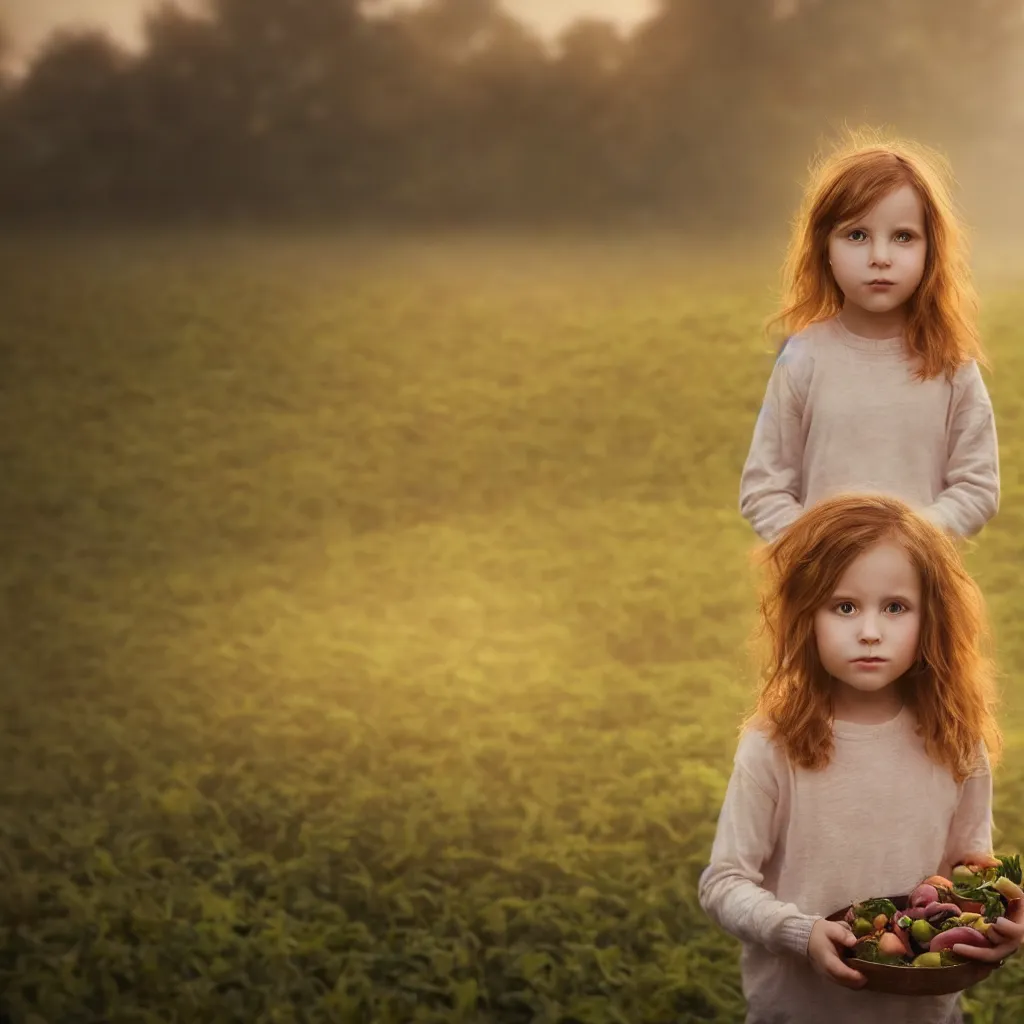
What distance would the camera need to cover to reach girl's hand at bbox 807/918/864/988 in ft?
7.80

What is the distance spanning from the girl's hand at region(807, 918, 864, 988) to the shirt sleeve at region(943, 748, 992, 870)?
296mm

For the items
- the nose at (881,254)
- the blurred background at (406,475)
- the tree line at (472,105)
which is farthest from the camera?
the tree line at (472,105)

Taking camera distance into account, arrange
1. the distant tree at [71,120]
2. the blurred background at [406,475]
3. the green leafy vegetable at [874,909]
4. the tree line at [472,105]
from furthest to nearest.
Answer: the distant tree at [71,120], the tree line at [472,105], the blurred background at [406,475], the green leafy vegetable at [874,909]

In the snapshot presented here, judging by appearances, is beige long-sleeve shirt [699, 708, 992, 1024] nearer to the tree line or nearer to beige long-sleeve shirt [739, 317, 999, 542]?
beige long-sleeve shirt [739, 317, 999, 542]

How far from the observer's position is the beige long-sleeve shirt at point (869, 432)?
120 inches

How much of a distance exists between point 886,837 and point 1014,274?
9.00 meters

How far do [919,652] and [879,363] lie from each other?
27.4 inches

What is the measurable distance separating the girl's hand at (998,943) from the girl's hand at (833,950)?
14 cm

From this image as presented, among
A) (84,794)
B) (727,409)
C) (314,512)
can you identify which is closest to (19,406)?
(314,512)

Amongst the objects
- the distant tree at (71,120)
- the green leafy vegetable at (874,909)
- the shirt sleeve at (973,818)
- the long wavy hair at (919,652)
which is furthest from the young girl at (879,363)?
the distant tree at (71,120)

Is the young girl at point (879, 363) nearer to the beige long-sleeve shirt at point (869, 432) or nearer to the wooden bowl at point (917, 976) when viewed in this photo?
the beige long-sleeve shirt at point (869, 432)

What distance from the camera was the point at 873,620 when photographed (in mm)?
2512

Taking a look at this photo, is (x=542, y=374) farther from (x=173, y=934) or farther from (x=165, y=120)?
(x=173, y=934)

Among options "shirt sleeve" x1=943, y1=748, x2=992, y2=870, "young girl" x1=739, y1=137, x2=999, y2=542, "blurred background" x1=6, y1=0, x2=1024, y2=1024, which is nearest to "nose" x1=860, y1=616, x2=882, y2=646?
"shirt sleeve" x1=943, y1=748, x2=992, y2=870
